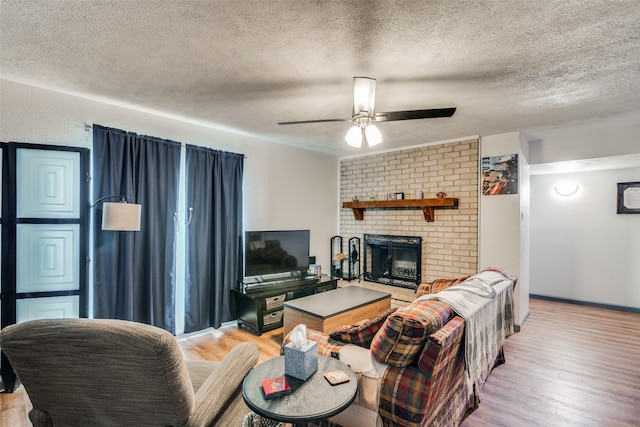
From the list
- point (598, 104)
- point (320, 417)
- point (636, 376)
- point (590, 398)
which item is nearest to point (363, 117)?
point (320, 417)

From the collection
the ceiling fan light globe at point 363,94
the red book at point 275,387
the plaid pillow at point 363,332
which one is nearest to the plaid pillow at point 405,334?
the plaid pillow at point 363,332

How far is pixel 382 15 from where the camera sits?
1.60 metres

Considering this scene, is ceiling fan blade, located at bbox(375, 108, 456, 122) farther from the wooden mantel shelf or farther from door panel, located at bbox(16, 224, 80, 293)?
door panel, located at bbox(16, 224, 80, 293)

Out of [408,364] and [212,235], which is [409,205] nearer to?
[212,235]

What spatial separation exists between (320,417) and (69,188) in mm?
2869

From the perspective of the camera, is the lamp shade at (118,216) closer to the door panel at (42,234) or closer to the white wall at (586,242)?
the door panel at (42,234)

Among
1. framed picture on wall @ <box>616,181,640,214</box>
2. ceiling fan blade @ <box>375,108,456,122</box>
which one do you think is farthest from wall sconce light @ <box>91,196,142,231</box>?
framed picture on wall @ <box>616,181,640,214</box>

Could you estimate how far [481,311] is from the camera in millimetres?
2062

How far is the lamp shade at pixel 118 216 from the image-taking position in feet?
8.33

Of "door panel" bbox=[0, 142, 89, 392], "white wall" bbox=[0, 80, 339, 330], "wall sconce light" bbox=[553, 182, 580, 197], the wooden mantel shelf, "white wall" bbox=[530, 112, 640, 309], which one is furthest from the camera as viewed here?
"wall sconce light" bbox=[553, 182, 580, 197]

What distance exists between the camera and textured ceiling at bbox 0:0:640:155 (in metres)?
1.59

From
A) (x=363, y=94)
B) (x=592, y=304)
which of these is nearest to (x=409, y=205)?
(x=363, y=94)

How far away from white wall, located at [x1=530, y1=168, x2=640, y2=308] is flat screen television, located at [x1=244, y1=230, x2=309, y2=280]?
13.9 feet

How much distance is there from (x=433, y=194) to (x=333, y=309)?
2405 millimetres
